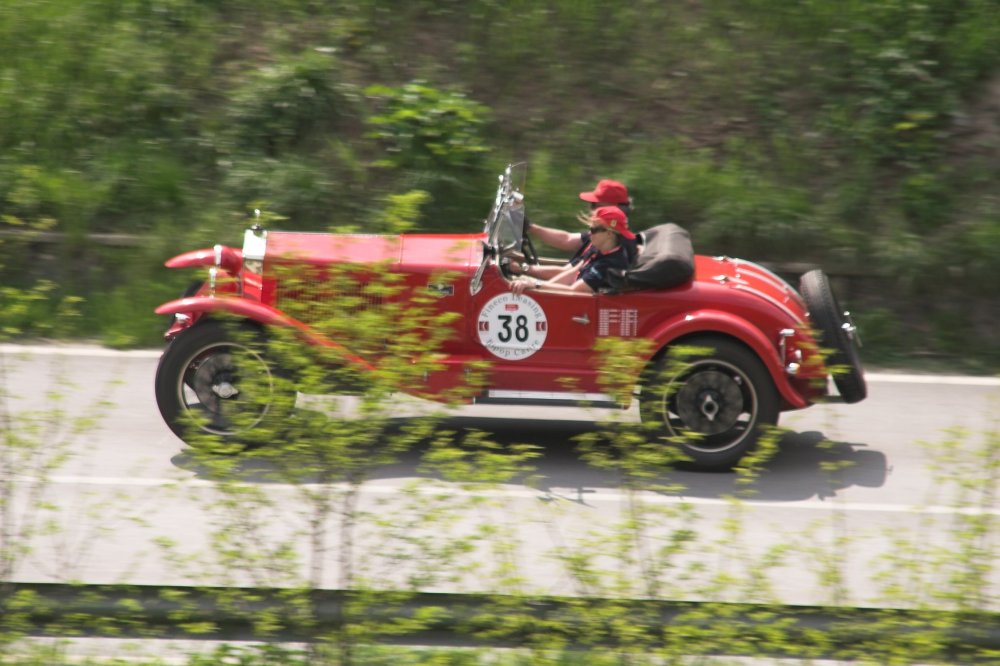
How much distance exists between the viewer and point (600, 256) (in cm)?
745

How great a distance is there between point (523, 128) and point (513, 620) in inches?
324

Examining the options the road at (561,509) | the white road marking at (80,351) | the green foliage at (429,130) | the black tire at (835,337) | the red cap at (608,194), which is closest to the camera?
the road at (561,509)

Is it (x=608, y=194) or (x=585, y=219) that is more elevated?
(x=608, y=194)

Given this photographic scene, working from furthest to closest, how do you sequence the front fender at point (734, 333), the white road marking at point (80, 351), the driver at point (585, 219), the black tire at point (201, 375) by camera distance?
the white road marking at point (80, 351) < the driver at point (585, 219) < the front fender at point (734, 333) < the black tire at point (201, 375)

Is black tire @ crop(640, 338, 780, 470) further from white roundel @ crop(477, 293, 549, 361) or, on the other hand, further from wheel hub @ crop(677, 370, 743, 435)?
white roundel @ crop(477, 293, 549, 361)

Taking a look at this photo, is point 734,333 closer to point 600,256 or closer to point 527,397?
point 600,256

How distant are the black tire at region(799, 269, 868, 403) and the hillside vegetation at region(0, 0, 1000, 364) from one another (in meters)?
2.68

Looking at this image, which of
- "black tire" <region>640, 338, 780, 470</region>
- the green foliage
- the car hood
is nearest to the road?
"black tire" <region>640, 338, 780, 470</region>

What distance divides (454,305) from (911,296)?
495 cm

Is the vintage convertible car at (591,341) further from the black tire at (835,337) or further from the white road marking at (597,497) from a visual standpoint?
the white road marking at (597,497)

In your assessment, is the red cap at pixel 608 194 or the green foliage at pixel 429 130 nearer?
the red cap at pixel 608 194

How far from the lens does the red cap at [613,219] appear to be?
7.44 metres

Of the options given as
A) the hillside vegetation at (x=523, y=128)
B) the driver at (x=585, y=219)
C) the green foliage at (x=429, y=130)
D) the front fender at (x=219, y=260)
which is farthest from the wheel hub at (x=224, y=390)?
the green foliage at (x=429, y=130)

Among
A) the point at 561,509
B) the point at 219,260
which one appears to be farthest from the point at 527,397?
the point at 219,260
